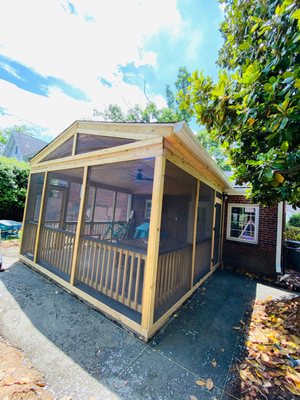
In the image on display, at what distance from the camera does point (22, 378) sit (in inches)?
70.7

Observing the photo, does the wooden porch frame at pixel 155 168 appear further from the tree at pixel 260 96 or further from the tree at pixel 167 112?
the tree at pixel 167 112

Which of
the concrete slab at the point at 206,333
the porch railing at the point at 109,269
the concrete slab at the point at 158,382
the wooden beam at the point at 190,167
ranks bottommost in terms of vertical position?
the concrete slab at the point at 206,333

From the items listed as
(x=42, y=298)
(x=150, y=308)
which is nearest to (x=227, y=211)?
(x=150, y=308)

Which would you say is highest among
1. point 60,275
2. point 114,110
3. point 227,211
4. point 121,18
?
point 114,110

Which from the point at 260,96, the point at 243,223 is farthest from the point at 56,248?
the point at 243,223

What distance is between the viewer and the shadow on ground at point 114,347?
180 cm

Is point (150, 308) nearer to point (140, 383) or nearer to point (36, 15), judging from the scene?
Result: point (140, 383)

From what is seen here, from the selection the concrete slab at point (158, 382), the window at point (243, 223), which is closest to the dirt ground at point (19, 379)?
the concrete slab at point (158, 382)

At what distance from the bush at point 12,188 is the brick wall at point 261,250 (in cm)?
976

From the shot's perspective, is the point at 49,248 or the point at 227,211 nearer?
the point at 49,248

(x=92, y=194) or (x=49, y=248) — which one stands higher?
(x=92, y=194)

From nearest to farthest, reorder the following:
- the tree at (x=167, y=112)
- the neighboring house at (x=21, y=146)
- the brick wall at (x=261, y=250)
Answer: the brick wall at (x=261, y=250)
the tree at (x=167, y=112)
the neighboring house at (x=21, y=146)

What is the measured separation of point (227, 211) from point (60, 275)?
5624mm

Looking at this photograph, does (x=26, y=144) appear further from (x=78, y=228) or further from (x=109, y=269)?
(x=109, y=269)
